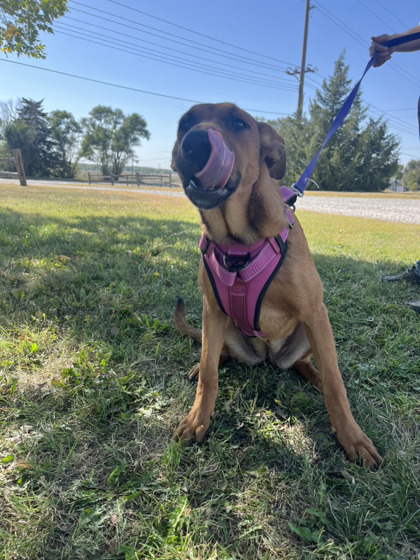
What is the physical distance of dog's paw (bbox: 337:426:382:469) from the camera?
162 cm

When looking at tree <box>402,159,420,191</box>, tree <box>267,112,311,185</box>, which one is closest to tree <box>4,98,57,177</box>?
tree <box>267,112,311,185</box>

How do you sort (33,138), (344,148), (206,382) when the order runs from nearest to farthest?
(206,382) → (344,148) → (33,138)

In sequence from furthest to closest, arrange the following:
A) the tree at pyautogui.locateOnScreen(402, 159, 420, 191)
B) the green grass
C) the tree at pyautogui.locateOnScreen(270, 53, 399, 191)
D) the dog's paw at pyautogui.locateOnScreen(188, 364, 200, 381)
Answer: the tree at pyautogui.locateOnScreen(402, 159, 420, 191) < the tree at pyautogui.locateOnScreen(270, 53, 399, 191) < the dog's paw at pyautogui.locateOnScreen(188, 364, 200, 381) < the green grass

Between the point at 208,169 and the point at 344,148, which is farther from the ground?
the point at 344,148

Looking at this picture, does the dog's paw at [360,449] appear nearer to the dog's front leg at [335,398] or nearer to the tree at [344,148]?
the dog's front leg at [335,398]

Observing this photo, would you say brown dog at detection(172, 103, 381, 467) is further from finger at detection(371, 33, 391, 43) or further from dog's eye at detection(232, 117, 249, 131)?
finger at detection(371, 33, 391, 43)

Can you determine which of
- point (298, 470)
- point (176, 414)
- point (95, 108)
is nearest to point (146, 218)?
point (176, 414)

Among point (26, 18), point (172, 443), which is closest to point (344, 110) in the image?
point (172, 443)

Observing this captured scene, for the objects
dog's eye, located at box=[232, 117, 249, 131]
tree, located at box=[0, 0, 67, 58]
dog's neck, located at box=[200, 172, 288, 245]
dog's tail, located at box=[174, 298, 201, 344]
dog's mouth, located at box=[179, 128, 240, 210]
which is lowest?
dog's tail, located at box=[174, 298, 201, 344]

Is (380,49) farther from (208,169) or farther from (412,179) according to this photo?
(412,179)

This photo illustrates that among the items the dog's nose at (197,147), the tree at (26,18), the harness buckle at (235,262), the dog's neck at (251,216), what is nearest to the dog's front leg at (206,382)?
the harness buckle at (235,262)

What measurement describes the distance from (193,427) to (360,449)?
0.86m

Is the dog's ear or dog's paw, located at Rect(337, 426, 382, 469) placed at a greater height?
the dog's ear

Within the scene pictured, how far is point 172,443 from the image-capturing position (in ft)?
5.54
